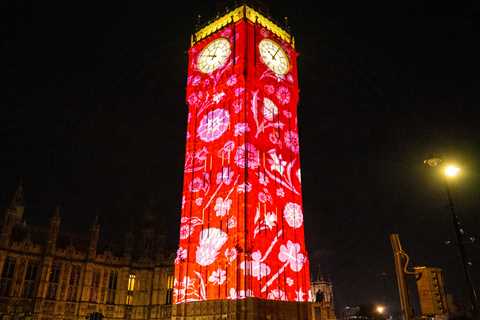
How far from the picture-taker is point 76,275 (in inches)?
2351

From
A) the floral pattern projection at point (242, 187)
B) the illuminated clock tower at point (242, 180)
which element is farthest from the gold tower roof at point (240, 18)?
the floral pattern projection at point (242, 187)

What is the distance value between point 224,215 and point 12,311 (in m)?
35.3

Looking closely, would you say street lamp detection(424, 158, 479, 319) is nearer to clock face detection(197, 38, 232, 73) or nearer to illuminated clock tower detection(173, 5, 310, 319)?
illuminated clock tower detection(173, 5, 310, 319)

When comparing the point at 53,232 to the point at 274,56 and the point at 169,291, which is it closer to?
the point at 169,291

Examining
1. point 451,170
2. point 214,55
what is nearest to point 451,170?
point 451,170

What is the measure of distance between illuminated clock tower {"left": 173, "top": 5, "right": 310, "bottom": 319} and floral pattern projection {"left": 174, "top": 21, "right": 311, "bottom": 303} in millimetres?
93

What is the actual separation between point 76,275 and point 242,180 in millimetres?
37290

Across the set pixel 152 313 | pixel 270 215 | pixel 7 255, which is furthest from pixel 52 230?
pixel 270 215

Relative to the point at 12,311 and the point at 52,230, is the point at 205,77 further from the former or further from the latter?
the point at 12,311

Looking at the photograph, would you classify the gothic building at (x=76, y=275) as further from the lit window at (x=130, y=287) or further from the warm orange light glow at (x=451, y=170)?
the warm orange light glow at (x=451, y=170)

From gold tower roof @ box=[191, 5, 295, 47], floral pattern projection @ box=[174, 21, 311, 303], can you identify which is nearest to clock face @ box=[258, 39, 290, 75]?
floral pattern projection @ box=[174, 21, 311, 303]

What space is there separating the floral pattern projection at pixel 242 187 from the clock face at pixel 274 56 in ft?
2.44

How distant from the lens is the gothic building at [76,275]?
5447 cm

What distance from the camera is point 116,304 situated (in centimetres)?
6078
